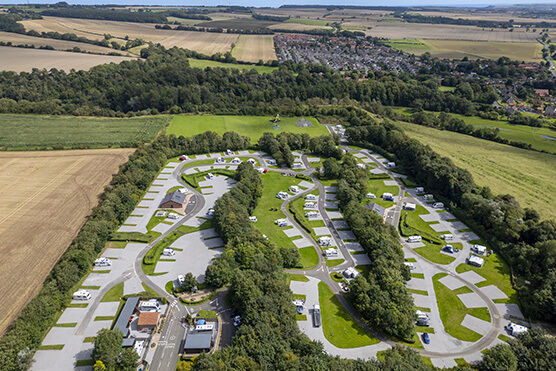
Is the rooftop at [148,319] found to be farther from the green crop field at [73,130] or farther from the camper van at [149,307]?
the green crop field at [73,130]

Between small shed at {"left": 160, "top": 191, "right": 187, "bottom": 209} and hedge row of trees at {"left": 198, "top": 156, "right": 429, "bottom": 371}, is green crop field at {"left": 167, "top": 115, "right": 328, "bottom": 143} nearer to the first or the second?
small shed at {"left": 160, "top": 191, "right": 187, "bottom": 209}

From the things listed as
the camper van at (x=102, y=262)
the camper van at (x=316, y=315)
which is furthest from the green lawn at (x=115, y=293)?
the camper van at (x=316, y=315)

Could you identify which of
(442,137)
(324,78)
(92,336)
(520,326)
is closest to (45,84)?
(324,78)

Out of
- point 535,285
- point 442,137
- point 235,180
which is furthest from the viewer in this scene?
point 442,137

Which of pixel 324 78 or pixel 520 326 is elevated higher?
pixel 324 78

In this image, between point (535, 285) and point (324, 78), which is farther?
point (324, 78)

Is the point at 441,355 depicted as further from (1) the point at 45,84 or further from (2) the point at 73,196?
(1) the point at 45,84
